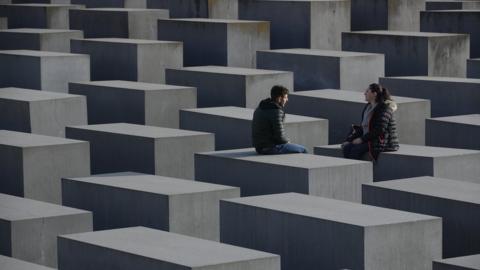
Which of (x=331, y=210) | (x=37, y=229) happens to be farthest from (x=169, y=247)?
(x=37, y=229)

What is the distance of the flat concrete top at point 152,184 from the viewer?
10648 millimetres

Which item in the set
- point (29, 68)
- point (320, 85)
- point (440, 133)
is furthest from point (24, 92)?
point (440, 133)

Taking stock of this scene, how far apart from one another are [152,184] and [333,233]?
2.45 meters

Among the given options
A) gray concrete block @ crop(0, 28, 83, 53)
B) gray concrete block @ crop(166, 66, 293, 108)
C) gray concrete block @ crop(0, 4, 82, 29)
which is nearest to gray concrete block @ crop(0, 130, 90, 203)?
gray concrete block @ crop(166, 66, 293, 108)

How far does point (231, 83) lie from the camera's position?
54.3 ft

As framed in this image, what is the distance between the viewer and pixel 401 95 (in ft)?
54.9

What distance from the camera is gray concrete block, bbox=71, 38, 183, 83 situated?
60.8 ft

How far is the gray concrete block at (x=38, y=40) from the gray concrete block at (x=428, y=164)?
975 centimetres

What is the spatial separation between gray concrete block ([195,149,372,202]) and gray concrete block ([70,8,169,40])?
10029 mm

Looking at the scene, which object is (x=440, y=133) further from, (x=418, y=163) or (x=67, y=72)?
(x=67, y=72)

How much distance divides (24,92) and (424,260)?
797 centimetres

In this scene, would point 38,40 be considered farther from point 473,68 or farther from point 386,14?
point 473,68

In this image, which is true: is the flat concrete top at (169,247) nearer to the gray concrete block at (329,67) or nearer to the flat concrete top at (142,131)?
the flat concrete top at (142,131)

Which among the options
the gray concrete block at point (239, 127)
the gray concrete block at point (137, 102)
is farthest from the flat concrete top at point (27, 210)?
the gray concrete block at point (137, 102)
